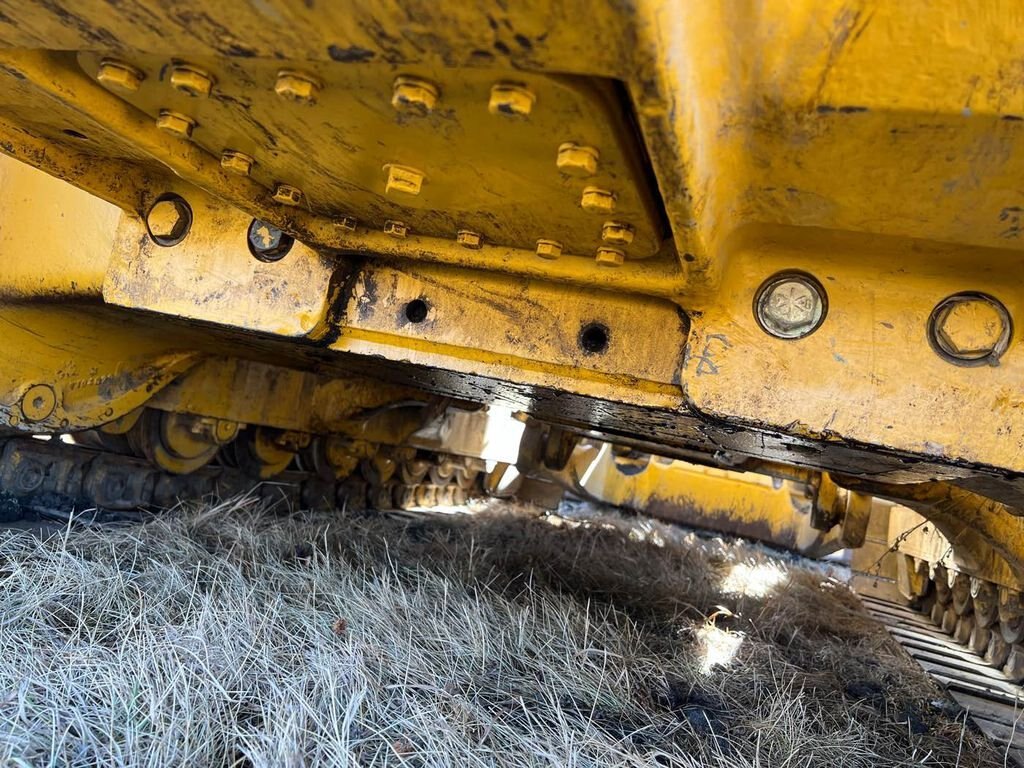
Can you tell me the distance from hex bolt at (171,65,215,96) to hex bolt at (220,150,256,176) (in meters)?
0.24

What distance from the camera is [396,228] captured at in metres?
1.55

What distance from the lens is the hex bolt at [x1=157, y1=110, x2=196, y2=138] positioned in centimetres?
119

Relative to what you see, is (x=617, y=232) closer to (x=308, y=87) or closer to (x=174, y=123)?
(x=308, y=87)

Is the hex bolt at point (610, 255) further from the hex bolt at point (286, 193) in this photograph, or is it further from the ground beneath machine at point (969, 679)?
the ground beneath machine at point (969, 679)

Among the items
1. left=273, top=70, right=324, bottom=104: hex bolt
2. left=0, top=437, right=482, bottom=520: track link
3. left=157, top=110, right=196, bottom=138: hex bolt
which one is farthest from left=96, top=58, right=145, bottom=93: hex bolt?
left=0, top=437, right=482, bottom=520: track link

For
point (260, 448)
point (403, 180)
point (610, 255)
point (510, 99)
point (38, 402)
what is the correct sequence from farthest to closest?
point (260, 448) → point (38, 402) → point (610, 255) → point (403, 180) → point (510, 99)

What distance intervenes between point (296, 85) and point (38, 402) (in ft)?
5.60

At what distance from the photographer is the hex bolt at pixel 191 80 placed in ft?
3.37

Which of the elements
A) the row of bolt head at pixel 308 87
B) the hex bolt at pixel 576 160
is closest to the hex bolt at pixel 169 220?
the row of bolt head at pixel 308 87

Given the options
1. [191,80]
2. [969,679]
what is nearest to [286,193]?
[191,80]

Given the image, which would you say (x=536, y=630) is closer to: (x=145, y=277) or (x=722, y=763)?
(x=722, y=763)

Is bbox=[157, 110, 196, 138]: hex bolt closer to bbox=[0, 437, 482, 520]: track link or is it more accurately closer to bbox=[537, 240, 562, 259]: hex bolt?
bbox=[537, 240, 562, 259]: hex bolt

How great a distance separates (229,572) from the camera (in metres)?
2.10

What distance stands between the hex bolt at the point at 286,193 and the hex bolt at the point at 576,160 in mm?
652
